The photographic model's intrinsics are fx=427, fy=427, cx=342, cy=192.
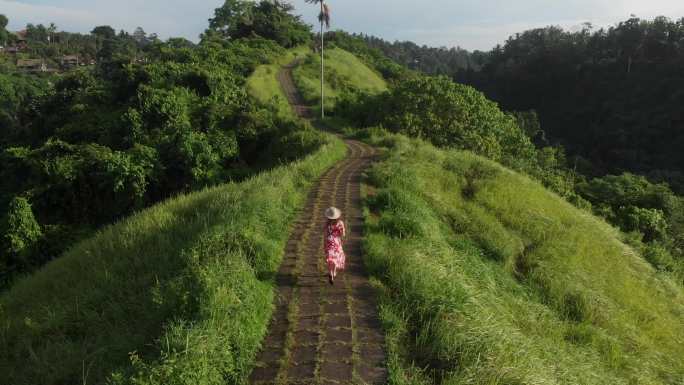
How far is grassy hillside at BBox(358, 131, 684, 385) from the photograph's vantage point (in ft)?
13.9

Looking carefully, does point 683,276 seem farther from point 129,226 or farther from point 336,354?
point 129,226

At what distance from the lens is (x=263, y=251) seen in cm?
611

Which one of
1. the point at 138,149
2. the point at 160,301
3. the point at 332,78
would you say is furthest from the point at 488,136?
the point at 332,78

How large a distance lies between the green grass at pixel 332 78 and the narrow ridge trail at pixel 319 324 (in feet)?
83.2

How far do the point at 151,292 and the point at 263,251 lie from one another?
5.01ft

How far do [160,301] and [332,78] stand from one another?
38.7 metres

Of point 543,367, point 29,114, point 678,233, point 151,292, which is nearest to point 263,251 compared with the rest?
point 151,292

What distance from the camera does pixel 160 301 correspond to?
16.2 feet

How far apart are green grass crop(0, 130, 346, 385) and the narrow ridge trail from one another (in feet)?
0.71

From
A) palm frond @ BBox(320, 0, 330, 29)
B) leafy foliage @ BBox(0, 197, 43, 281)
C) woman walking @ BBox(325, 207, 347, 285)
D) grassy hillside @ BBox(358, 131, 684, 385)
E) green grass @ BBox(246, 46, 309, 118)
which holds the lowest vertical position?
leafy foliage @ BBox(0, 197, 43, 281)

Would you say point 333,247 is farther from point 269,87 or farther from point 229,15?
point 229,15

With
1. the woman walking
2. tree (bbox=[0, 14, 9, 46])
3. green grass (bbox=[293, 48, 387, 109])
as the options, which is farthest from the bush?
tree (bbox=[0, 14, 9, 46])

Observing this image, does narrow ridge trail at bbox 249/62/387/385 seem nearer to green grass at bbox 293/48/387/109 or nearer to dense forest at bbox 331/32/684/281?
dense forest at bbox 331/32/684/281

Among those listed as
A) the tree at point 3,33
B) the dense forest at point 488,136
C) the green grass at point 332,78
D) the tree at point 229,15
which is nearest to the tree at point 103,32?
the tree at point 3,33
